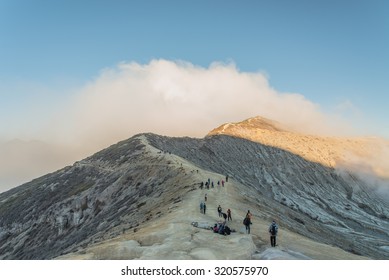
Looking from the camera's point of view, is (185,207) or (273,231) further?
(185,207)

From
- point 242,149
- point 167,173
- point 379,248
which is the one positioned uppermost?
point 242,149

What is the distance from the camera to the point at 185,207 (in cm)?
5203

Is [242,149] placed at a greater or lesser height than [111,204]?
greater

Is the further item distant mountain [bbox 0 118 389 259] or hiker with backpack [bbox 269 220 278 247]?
distant mountain [bbox 0 118 389 259]

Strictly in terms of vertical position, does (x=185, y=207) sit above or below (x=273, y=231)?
above

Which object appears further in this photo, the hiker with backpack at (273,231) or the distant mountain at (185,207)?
the distant mountain at (185,207)

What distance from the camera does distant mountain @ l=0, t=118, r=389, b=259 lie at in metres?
34.9

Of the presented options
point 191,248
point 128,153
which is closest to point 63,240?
point 128,153

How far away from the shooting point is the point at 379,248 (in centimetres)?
11044

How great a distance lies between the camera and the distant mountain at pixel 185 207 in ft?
115
